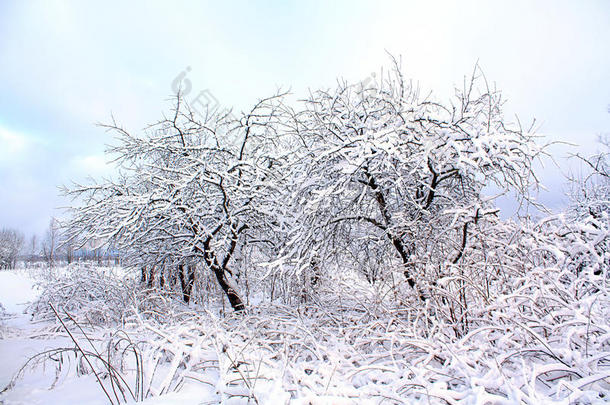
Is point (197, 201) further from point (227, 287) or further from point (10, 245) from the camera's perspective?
point (10, 245)

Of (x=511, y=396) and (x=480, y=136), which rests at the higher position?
(x=480, y=136)

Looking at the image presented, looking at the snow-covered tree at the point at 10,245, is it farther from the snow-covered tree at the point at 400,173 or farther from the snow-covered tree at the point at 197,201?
the snow-covered tree at the point at 400,173

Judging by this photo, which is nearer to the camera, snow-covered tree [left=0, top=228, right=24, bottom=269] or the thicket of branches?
the thicket of branches

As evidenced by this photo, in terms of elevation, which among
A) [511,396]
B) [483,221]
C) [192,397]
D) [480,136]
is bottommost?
[192,397]

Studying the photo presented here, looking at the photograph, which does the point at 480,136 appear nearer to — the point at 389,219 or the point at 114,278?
the point at 389,219

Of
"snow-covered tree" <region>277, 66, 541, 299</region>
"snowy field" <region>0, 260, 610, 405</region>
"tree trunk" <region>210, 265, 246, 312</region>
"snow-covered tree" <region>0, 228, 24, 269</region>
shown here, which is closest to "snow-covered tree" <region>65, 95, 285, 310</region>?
"tree trunk" <region>210, 265, 246, 312</region>

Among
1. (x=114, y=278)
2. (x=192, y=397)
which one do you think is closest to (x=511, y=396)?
(x=192, y=397)

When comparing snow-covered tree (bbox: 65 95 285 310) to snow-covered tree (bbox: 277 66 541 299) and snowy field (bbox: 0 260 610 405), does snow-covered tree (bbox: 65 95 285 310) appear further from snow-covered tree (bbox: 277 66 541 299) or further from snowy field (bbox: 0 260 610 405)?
snowy field (bbox: 0 260 610 405)

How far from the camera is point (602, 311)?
2473mm

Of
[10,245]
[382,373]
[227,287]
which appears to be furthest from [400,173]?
[10,245]

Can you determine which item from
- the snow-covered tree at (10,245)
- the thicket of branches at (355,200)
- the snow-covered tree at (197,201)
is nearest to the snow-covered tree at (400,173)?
the thicket of branches at (355,200)

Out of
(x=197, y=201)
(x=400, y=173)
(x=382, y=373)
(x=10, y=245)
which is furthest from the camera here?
(x=10, y=245)

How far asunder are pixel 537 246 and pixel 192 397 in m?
3.78

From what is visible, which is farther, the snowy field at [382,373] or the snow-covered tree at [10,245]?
the snow-covered tree at [10,245]
